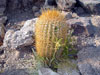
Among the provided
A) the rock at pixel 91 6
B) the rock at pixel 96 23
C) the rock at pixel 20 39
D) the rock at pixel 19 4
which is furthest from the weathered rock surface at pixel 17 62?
the rock at pixel 19 4

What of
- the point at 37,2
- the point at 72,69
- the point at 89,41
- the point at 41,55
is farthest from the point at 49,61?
the point at 37,2

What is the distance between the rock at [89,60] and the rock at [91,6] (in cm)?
148

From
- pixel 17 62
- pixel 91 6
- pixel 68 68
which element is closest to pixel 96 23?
pixel 91 6

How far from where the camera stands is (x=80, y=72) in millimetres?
2316

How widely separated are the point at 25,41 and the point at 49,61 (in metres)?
0.58

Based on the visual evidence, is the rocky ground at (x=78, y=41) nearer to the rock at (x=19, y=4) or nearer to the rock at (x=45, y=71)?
the rock at (x=45, y=71)

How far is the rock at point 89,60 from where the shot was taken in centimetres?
226

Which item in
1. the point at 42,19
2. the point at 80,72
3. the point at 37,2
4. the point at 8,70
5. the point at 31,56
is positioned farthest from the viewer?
the point at 37,2

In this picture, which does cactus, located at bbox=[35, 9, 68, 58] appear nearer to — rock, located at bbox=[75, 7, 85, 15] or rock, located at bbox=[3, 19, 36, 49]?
rock, located at bbox=[3, 19, 36, 49]

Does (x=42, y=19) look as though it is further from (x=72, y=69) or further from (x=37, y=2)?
(x=37, y=2)

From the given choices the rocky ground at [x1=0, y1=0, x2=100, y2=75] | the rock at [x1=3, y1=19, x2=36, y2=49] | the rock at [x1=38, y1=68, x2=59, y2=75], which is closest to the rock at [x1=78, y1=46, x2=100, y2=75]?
the rocky ground at [x1=0, y1=0, x2=100, y2=75]

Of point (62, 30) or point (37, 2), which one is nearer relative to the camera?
point (62, 30)

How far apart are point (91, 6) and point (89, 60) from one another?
1884 millimetres

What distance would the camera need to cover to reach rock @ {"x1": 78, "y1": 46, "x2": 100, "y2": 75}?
7.40 feet
